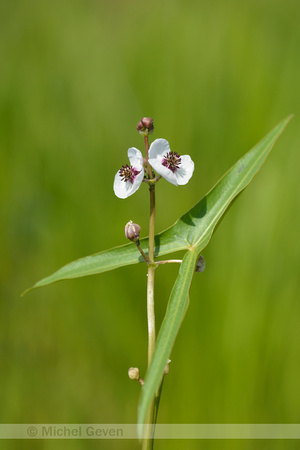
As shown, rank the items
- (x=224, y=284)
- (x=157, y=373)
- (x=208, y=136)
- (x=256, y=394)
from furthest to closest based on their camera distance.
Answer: (x=208, y=136) < (x=224, y=284) < (x=256, y=394) < (x=157, y=373)

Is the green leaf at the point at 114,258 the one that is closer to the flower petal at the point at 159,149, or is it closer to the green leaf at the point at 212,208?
the green leaf at the point at 212,208

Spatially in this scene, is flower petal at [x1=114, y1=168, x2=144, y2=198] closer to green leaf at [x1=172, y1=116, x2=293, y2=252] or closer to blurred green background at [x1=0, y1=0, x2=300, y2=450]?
green leaf at [x1=172, y1=116, x2=293, y2=252]

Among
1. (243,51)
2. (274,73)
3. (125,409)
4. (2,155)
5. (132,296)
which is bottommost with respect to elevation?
(125,409)

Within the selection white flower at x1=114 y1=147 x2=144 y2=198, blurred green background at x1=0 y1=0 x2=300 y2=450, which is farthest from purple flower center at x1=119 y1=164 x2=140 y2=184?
blurred green background at x1=0 y1=0 x2=300 y2=450

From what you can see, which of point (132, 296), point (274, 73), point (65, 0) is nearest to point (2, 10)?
point (65, 0)

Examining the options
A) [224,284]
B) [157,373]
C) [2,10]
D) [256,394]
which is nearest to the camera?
[157,373]

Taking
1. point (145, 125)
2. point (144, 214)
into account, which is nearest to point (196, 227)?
point (145, 125)

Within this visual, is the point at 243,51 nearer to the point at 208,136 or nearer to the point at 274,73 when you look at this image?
the point at 274,73
